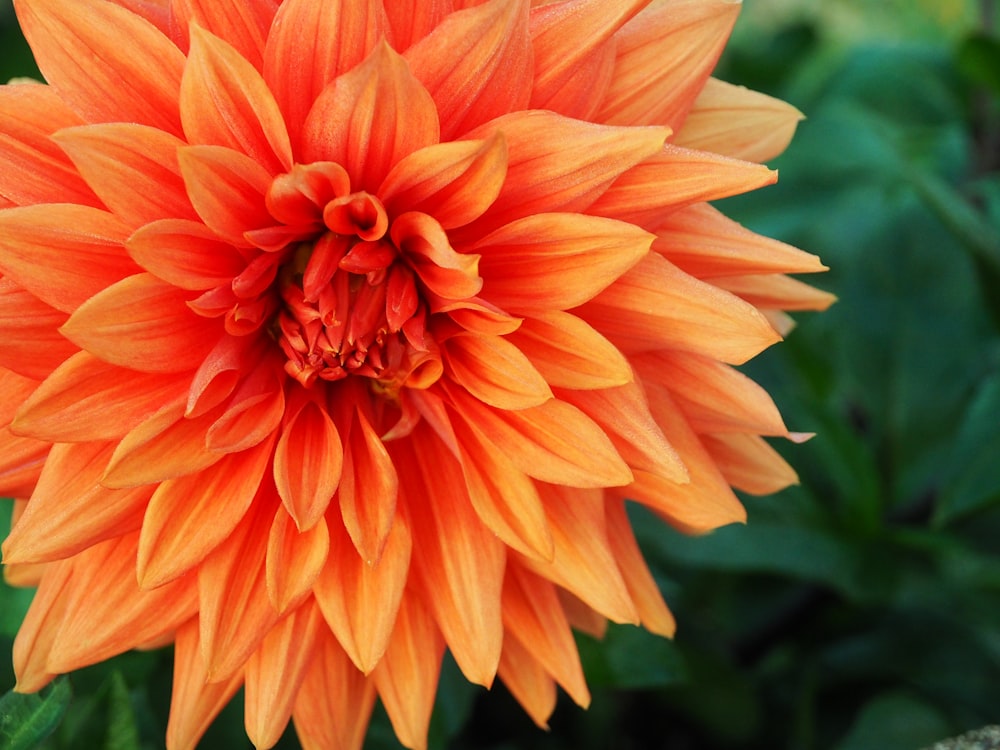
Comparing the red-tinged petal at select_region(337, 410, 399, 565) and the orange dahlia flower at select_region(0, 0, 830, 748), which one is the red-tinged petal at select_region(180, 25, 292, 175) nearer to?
the orange dahlia flower at select_region(0, 0, 830, 748)

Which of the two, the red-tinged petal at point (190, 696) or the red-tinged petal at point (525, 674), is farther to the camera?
the red-tinged petal at point (525, 674)

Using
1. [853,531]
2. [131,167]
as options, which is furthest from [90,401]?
[853,531]

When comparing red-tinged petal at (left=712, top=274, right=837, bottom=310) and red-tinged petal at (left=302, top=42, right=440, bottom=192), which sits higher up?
red-tinged petal at (left=302, top=42, right=440, bottom=192)

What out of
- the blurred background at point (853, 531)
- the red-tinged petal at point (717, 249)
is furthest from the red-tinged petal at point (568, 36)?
the blurred background at point (853, 531)

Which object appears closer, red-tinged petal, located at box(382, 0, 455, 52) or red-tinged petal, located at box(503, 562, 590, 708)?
red-tinged petal, located at box(382, 0, 455, 52)

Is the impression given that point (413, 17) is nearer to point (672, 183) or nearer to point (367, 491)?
point (672, 183)

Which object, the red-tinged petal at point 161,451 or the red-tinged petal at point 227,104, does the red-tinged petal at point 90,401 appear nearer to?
the red-tinged petal at point 161,451

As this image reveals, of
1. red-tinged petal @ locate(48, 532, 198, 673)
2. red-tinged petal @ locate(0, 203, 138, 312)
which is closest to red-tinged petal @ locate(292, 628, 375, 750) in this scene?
red-tinged petal @ locate(48, 532, 198, 673)
